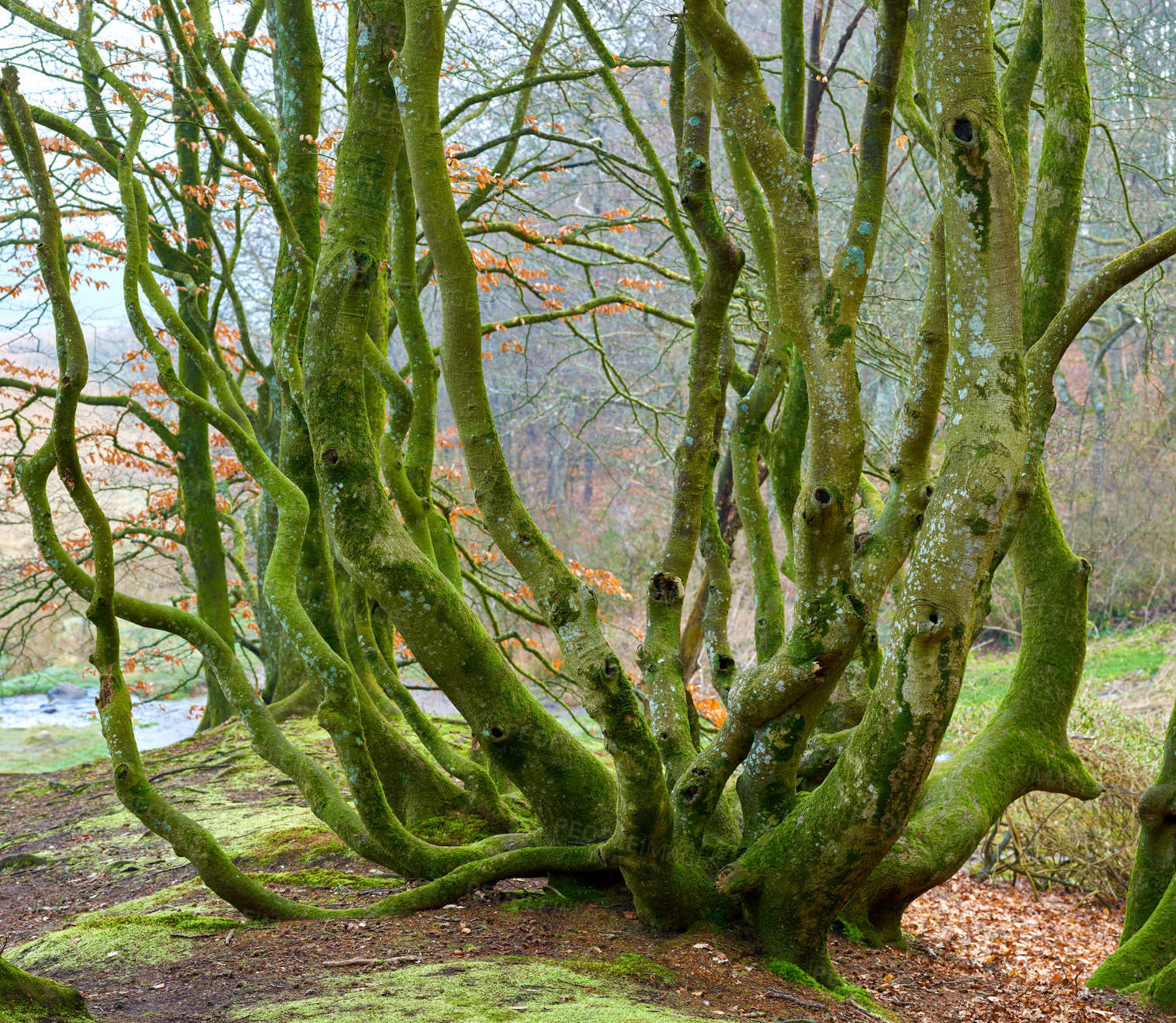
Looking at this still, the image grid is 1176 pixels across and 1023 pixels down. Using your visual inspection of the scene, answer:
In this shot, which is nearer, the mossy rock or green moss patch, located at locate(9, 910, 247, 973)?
the mossy rock

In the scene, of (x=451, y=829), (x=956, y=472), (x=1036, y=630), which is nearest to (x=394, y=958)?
(x=451, y=829)

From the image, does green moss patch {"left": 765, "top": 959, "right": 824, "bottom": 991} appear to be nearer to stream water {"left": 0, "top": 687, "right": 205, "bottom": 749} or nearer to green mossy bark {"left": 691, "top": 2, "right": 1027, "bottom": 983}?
green mossy bark {"left": 691, "top": 2, "right": 1027, "bottom": 983}

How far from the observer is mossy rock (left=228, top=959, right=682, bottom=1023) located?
98.8 inches

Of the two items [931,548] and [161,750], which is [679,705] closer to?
[931,548]

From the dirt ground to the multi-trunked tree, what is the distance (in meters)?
0.20

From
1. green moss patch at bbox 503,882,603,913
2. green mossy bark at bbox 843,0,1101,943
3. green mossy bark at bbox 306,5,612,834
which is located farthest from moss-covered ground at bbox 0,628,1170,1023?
green mossy bark at bbox 306,5,612,834

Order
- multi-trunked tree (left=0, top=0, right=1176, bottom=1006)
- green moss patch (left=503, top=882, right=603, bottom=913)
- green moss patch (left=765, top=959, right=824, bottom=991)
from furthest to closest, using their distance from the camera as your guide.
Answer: green moss patch (left=503, top=882, right=603, bottom=913) → green moss patch (left=765, top=959, right=824, bottom=991) → multi-trunked tree (left=0, top=0, right=1176, bottom=1006)

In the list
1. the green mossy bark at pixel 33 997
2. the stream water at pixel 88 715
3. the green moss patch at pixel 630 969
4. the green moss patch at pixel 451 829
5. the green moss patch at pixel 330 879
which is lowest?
the stream water at pixel 88 715

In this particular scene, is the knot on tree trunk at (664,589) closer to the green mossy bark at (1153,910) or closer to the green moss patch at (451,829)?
the green moss patch at (451,829)

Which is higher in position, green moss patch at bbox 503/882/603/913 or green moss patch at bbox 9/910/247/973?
green moss patch at bbox 9/910/247/973

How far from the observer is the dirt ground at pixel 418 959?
2.75 m

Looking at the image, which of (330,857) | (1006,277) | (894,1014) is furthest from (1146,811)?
(330,857)

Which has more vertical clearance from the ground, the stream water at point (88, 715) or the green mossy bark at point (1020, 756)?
the green mossy bark at point (1020, 756)

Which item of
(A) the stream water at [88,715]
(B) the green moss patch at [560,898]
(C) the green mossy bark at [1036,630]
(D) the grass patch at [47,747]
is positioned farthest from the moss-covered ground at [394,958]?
(A) the stream water at [88,715]
